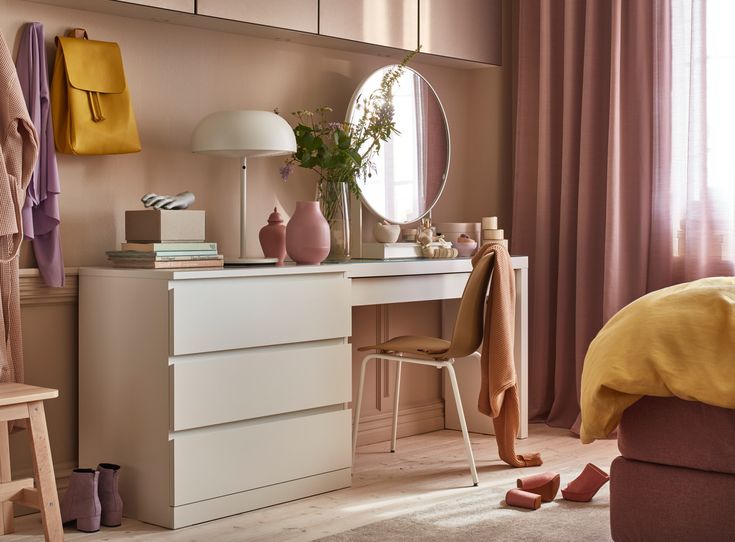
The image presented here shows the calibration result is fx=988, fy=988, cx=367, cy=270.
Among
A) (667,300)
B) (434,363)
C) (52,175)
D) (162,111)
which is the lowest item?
(434,363)

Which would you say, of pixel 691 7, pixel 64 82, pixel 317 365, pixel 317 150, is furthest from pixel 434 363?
pixel 691 7

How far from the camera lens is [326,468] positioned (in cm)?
329

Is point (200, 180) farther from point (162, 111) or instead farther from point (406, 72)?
point (406, 72)

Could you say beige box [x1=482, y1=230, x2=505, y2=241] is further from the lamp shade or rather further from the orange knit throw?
the lamp shade

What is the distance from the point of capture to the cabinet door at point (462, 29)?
4.15 metres

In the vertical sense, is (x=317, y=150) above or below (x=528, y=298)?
above

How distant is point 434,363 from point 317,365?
442 millimetres

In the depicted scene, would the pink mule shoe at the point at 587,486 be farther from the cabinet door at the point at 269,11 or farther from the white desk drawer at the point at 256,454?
the cabinet door at the point at 269,11

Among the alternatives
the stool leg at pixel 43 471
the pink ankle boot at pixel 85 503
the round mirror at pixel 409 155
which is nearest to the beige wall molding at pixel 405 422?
the round mirror at pixel 409 155

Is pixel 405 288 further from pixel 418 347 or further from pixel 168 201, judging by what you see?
pixel 168 201

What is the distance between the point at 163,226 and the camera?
303 centimetres

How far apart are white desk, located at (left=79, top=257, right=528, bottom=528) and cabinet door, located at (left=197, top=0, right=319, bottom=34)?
2.98 ft

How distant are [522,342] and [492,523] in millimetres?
1277

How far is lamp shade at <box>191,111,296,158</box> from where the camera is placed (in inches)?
127
